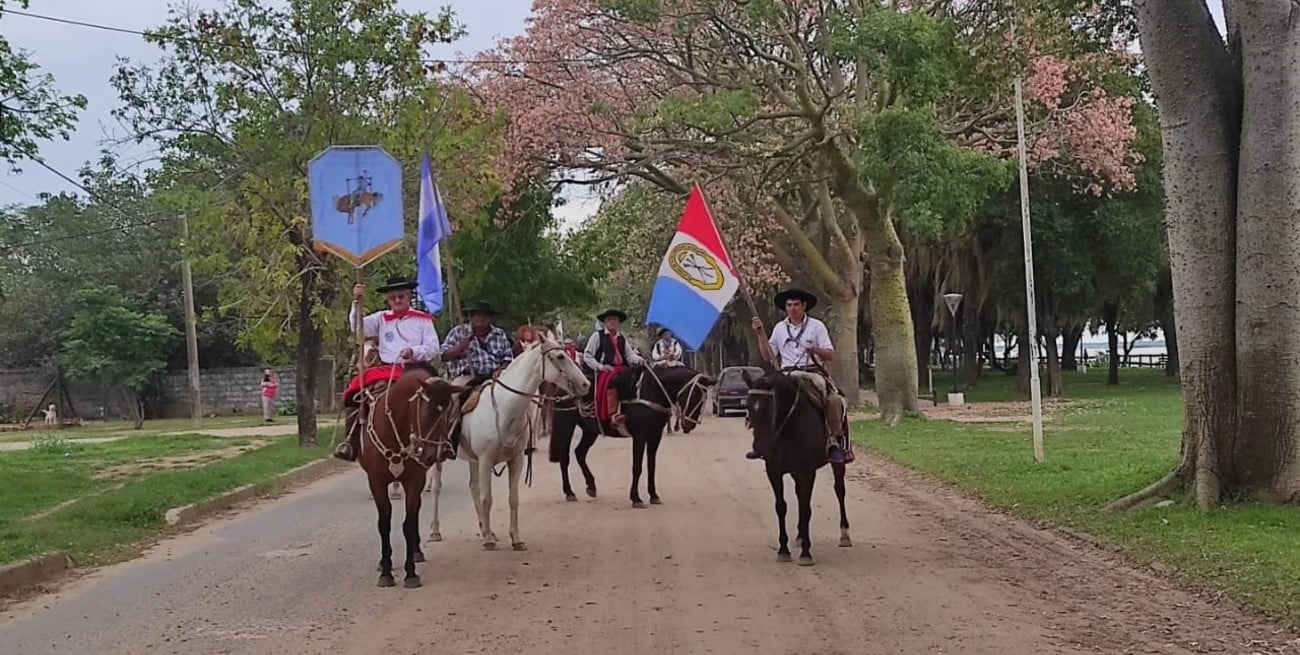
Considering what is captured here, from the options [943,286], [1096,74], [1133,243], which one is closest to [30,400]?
[943,286]

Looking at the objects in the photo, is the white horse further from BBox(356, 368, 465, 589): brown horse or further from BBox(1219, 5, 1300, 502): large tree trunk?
BBox(1219, 5, 1300, 502): large tree trunk

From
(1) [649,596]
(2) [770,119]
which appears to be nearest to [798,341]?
(1) [649,596]

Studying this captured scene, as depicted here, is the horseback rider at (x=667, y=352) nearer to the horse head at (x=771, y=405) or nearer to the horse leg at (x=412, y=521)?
the horse head at (x=771, y=405)

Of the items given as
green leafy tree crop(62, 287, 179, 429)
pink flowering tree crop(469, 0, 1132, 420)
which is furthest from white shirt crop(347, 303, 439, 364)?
green leafy tree crop(62, 287, 179, 429)

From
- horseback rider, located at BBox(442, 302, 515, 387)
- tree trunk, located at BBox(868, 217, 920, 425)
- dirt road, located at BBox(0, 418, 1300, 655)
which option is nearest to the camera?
dirt road, located at BBox(0, 418, 1300, 655)

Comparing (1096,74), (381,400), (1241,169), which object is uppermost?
(1096,74)

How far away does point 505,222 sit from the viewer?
33188mm

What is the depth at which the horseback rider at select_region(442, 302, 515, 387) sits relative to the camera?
1277cm

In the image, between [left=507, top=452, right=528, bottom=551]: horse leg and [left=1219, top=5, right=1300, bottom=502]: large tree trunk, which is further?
[left=507, top=452, right=528, bottom=551]: horse leg

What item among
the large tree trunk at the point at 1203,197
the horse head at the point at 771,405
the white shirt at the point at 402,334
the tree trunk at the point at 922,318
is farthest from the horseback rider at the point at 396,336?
the tree trunk at the point at 922,318

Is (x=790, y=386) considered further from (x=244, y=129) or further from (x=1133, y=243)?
(x=1133, y=243)

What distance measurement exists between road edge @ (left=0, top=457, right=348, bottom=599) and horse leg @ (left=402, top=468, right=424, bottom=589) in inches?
127

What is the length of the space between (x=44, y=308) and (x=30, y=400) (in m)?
4.68

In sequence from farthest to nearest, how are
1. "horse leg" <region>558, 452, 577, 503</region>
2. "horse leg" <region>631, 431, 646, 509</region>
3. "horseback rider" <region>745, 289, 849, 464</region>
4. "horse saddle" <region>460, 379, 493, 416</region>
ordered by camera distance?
"horse leg" <region>558, 452, 577, 503</region>, "horse leg" <region>631, 431, 646, 509</region>, "horse saddle" <region>460, 379, 493, 416</region>, "horseback rider" <region>745, 289, 849, 464</region>
